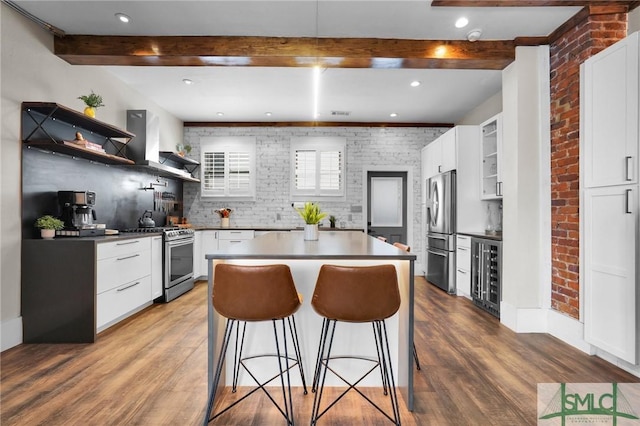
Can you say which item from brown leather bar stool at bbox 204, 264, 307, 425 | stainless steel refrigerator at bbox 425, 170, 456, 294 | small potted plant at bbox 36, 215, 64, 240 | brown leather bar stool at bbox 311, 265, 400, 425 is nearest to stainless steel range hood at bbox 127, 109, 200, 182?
small potted plant at bbox 36, 215, 64, 240

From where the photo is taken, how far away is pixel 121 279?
11.8 ft

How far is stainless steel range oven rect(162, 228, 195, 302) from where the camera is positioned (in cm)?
463

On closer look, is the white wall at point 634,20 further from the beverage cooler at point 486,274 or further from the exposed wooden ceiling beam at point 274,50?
the beverage cooler at point 486,274

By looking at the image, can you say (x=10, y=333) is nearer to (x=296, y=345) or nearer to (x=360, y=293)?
(x=296, y=345)

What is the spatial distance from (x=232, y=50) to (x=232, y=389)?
3035 millimetres

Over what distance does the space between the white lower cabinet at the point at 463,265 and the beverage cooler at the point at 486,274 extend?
140mm

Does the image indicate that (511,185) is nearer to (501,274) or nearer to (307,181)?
(501,274)

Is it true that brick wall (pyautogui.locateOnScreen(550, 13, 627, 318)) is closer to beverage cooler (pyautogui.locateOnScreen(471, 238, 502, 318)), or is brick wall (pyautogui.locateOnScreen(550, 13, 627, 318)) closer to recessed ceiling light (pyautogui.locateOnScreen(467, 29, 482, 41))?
beverage cooler (pyautogui.locateOnScreen(471, 238, 502, 318))

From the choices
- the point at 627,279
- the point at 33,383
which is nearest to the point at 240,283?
the point at 33,383

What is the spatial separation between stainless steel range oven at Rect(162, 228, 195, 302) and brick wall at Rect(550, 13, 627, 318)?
4.44 m

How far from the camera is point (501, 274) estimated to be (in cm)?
393

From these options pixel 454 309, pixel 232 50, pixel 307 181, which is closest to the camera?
pixel 232 50

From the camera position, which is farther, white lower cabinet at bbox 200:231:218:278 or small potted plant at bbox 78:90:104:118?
white lower cabinet at bbox 200:231:218:278

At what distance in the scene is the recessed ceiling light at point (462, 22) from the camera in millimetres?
3168
